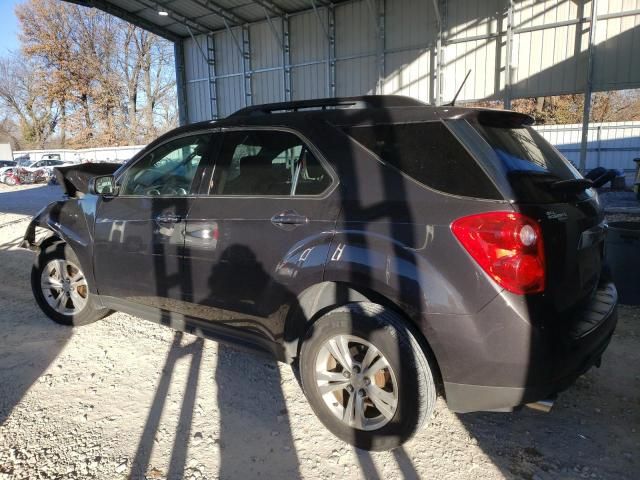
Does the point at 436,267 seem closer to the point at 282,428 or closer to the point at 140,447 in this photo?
the point at 282,428

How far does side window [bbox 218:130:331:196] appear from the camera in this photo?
272 cm

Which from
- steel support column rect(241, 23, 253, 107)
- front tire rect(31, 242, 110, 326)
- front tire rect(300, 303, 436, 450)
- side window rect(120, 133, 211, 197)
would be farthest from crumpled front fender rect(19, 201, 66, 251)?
steel support column rect(241, 23, 253, 107)

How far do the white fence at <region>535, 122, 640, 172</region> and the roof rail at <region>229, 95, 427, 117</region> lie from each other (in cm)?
1974

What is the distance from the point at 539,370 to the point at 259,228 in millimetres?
1622

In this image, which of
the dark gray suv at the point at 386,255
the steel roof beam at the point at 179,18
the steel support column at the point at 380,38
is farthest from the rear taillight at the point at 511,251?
the steel roof beam at the point at 179,18

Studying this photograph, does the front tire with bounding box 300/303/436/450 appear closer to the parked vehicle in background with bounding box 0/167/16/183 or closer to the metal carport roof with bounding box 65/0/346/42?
the metal carport roof with bounding box 65/0/346/42

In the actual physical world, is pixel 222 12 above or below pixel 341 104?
above

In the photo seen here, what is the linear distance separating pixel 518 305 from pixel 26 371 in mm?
3403

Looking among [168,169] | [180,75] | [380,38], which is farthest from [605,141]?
[168,169]

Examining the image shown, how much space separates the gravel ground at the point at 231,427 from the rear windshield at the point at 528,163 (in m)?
1.34

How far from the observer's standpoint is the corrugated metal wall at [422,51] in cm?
1187

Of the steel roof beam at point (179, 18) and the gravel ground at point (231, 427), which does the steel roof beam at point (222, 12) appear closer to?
the steel roof beam at point (179, 18)

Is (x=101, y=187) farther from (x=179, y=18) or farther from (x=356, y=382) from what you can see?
(x=179, y=18)

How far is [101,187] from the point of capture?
3752mm
